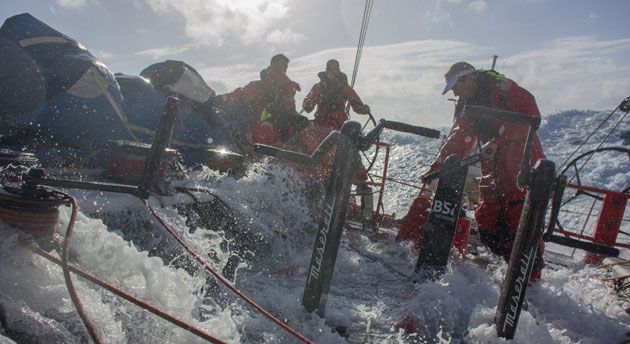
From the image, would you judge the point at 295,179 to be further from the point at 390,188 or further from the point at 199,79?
the point at 390,188

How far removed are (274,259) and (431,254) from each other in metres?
1.47

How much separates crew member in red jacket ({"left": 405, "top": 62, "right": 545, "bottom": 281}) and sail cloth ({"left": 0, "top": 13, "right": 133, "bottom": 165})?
3.66 meters

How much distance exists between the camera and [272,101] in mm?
7305

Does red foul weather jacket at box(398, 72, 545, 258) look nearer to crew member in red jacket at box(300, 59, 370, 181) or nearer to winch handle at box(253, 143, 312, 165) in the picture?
winch handle at box(253, 143, 312, 165)

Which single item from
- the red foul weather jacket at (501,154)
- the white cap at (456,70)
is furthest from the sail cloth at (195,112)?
the red foul weather jacket at (501,154)

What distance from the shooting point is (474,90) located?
4.23m

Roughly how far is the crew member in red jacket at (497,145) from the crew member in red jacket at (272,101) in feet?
10.5

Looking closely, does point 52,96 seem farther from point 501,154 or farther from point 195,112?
point 501,154

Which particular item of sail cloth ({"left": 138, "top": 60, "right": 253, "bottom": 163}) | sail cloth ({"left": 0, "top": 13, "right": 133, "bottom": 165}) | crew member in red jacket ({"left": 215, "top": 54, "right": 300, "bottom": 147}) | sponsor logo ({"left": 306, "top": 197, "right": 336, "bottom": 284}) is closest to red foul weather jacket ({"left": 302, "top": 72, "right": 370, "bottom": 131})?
crew member in red jacket ({"left": 215, "top": 54, "right": 300, "bottom": 147})

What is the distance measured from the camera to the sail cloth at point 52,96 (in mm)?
3631

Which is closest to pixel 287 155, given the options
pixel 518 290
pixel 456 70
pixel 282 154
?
pixel 282 154

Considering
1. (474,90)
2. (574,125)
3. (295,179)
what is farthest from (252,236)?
(574,125)

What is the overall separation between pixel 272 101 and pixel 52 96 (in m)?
3.99

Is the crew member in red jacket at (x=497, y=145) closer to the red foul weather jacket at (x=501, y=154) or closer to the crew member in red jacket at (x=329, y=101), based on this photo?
the red foul weather jacket at (x=501, y=154)
